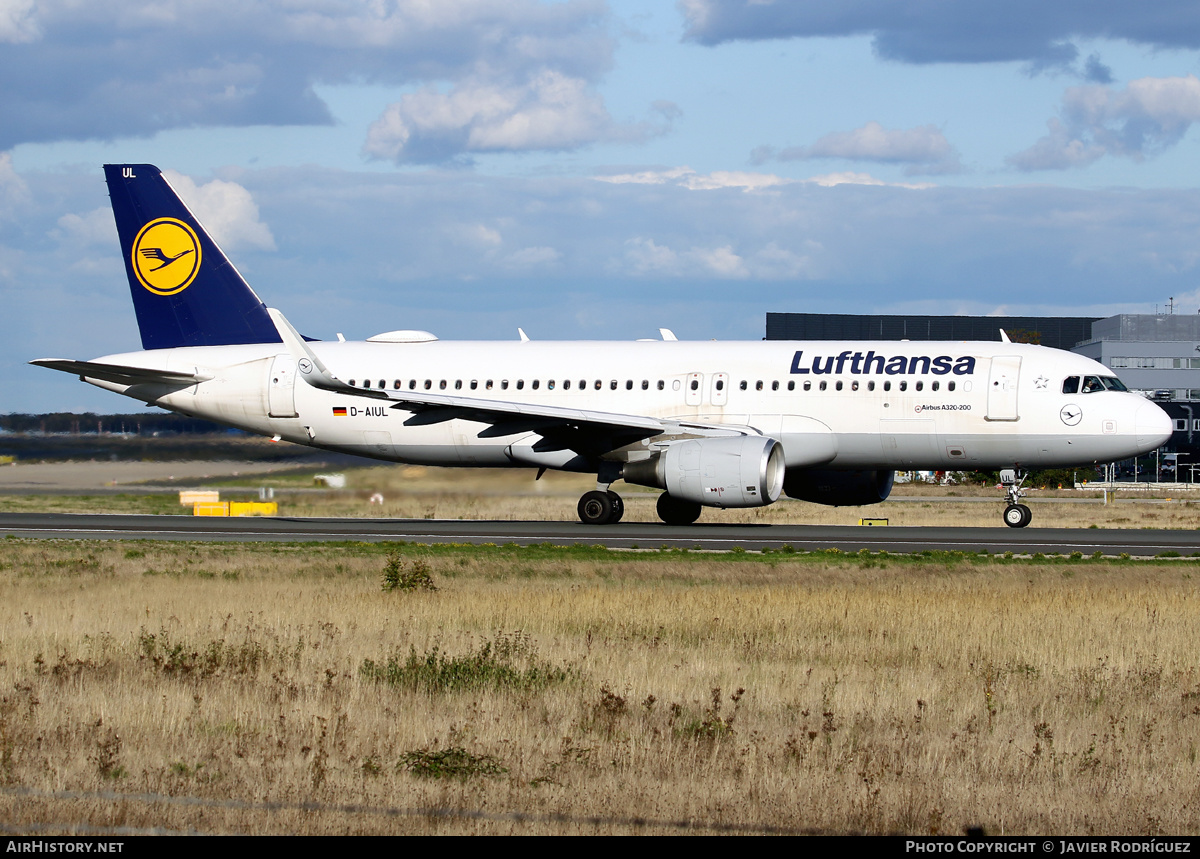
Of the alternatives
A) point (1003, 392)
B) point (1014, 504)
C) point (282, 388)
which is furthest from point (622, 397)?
point (1014, 504)

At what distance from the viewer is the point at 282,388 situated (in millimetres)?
33844

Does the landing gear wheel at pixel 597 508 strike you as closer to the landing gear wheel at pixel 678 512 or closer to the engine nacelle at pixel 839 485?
the landing gear wheel at pixel 678 512

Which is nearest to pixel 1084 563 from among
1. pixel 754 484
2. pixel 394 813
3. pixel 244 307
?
pixel 754 484

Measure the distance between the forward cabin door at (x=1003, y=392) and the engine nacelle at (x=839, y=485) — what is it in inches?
131

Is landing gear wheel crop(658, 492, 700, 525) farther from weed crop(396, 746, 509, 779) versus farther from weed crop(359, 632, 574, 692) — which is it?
weed crop(396, 746, 509, 779)

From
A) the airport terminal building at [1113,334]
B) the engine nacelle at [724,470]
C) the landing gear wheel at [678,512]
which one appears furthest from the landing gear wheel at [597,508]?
the airport terminal building at [1113,334]

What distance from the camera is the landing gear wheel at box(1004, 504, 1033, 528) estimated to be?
1230 inches

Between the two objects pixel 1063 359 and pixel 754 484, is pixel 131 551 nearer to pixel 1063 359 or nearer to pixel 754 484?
pixel 754 484

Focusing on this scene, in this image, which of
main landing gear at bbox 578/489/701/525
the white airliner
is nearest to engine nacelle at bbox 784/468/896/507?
the white airliner

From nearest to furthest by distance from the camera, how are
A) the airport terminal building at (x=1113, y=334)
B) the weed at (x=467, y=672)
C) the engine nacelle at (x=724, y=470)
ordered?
the weed at (x=467, y=672) → the engine nacelle at (x=724, y=470) → the airport terminal building at (x=1113, y=334)

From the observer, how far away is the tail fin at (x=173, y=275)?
35.1 m

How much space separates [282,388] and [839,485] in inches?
561

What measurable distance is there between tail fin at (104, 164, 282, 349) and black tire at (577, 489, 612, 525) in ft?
32.8
